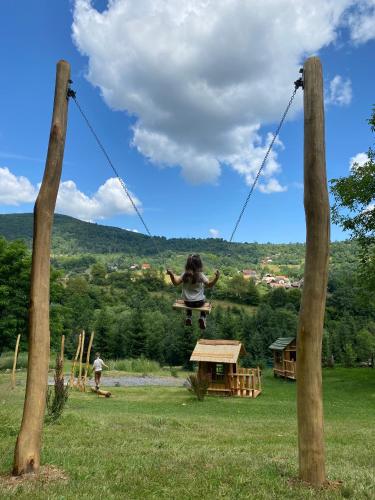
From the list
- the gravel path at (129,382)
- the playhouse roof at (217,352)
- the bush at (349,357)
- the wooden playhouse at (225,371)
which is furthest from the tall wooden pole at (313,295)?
the bush at (349,357)

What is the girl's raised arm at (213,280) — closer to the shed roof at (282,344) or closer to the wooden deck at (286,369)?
the wooden deck at (286,369)

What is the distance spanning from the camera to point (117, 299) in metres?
88.3

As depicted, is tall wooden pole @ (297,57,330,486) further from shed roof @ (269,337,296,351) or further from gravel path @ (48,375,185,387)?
shed roof @ (269,337,296,351)

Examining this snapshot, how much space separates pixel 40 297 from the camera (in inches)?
269

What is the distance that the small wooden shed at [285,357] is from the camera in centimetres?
3583

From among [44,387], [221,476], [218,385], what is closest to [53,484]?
[44,387]

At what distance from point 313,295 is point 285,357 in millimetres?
32516

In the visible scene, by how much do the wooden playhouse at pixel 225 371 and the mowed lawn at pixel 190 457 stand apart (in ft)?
33.6

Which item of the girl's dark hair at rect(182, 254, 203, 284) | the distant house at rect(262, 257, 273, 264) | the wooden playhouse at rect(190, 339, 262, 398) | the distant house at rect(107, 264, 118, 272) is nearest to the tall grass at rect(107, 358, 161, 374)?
the wooden playhouse at rect(190, 339, 262, 398)

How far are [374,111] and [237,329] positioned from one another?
34.6 m

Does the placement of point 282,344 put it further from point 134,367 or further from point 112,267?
point 112,267

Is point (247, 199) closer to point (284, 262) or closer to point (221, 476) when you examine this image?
point (221, 476)

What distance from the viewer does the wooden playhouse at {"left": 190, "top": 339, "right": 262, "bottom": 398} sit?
2605 cm

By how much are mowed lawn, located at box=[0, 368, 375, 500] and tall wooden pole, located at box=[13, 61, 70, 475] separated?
60cm
